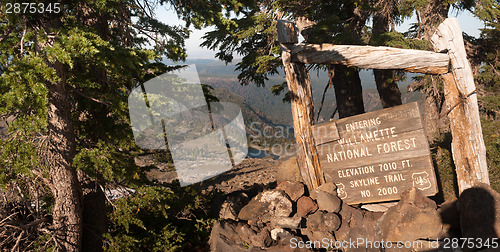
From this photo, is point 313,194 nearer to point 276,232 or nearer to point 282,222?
point 282,222

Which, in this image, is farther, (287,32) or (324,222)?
(287,32)

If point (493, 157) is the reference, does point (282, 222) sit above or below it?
below

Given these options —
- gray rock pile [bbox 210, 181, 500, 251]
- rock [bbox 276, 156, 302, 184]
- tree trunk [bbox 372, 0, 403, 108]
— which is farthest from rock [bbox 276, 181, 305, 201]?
tree trunk [bbox 372, 0, 403, 108]

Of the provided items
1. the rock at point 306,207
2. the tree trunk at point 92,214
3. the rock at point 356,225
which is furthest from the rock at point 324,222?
the tree trunk at point 92,214

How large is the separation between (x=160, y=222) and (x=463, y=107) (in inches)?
261

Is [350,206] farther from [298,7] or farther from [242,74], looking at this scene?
[242,74]

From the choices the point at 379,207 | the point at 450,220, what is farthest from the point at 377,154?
the point at 450,220

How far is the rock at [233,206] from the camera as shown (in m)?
7.25

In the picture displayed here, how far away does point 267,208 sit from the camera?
673 cm

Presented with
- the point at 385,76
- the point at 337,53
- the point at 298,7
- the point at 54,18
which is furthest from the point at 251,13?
the point at 54,18

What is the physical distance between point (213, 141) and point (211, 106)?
1304 cm

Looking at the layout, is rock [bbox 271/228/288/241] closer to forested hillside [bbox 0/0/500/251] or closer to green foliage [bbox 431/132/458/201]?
forested hillside [bbox 0/0/500/251]

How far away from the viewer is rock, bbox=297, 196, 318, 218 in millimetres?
6434

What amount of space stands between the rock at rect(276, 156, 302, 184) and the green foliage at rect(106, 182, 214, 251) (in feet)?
6.29
